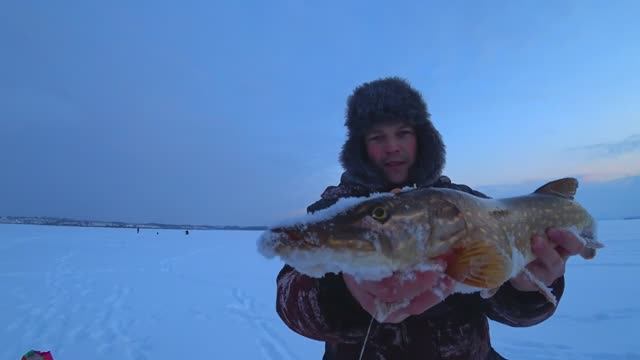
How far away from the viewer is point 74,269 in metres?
13.9

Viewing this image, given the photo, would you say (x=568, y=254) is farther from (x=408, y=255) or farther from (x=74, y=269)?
(x=74, y=269)

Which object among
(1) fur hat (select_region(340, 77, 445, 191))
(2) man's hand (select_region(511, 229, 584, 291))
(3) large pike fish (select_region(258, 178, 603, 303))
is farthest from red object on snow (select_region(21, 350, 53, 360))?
(2) man's hand (select_region(511, 229, 584, 291))

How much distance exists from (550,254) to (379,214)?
1.38 m

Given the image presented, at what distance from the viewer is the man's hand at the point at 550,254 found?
232 centimetres

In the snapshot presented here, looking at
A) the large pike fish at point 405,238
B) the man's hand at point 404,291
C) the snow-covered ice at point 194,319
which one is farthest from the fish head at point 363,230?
the snow-covered ice at point 194,319

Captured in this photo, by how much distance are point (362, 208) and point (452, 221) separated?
0.50m

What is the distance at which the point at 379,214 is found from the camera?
1.67 metres

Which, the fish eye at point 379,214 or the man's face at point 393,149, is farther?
the man's face at point 393,149

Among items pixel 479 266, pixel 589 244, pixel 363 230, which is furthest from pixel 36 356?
pixel 589 244

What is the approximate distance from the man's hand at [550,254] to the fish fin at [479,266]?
71cm

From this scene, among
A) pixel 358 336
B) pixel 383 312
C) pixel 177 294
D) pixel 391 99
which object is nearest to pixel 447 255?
pixel 383 312

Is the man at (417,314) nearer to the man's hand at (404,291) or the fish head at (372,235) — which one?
the man's hand at (404,291)

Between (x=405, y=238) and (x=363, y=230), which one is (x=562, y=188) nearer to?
(x=405, y=238)

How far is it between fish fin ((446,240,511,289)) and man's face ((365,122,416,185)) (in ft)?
4.77
